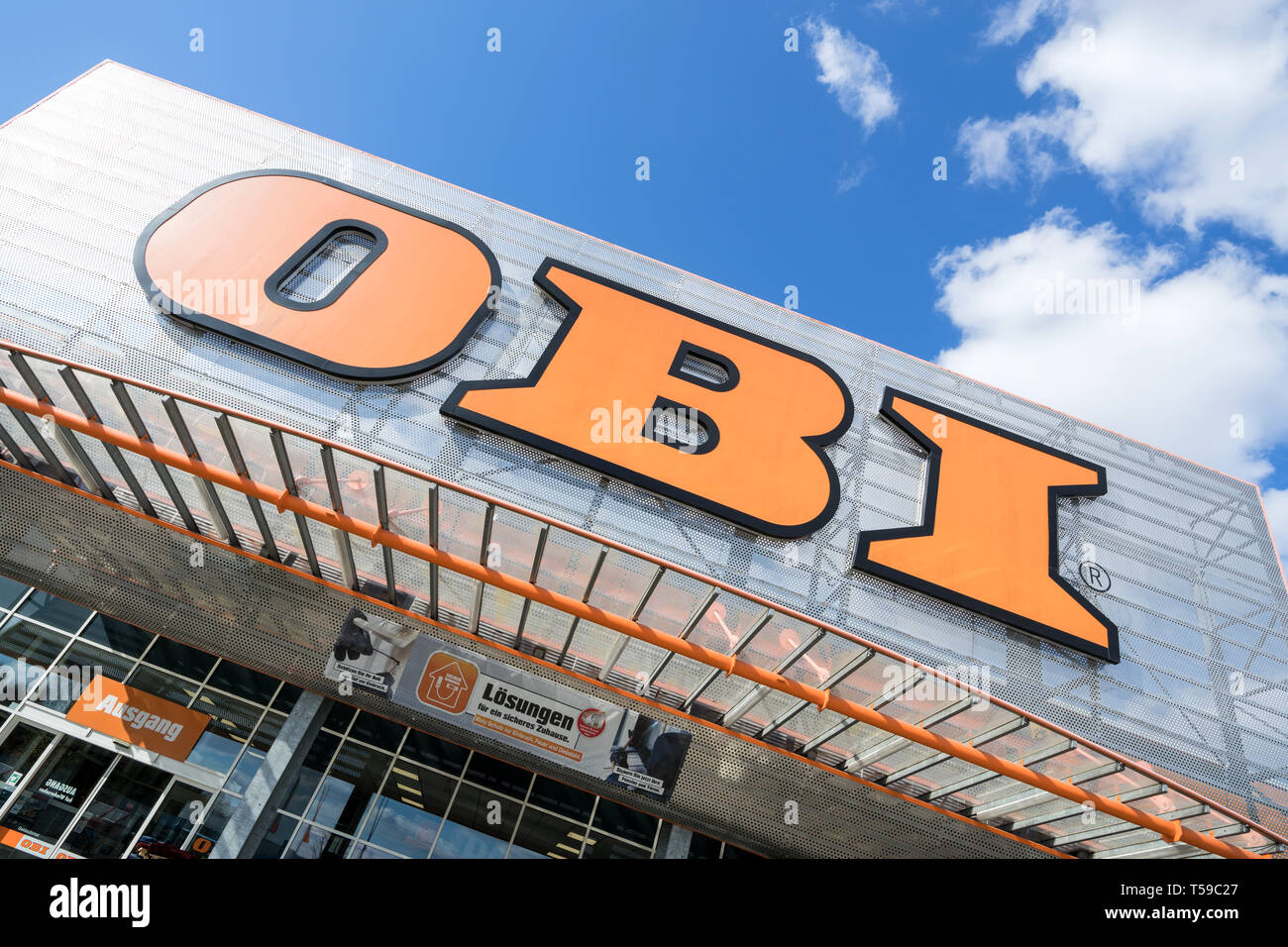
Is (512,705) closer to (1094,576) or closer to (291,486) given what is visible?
(291,486)

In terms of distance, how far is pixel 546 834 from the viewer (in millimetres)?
13352

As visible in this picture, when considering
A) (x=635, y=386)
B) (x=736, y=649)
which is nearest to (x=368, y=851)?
(x=736, y=649)

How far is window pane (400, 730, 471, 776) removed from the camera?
13406 mm

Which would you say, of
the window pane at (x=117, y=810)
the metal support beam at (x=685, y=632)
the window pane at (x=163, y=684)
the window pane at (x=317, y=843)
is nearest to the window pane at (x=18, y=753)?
the window pane at (x=117, y=810)

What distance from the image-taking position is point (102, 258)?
43.8ft

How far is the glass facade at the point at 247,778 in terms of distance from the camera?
12.4 meters

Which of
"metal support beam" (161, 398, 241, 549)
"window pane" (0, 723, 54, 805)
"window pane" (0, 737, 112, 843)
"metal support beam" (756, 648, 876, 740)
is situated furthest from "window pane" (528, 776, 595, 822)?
"window pane" (0, 723, 54, 805)

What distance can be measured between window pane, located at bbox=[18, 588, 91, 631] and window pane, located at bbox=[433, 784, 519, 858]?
820 cm

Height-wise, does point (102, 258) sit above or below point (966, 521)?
below

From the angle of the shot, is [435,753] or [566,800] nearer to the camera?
[566,800]

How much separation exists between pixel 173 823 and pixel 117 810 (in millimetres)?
1042
